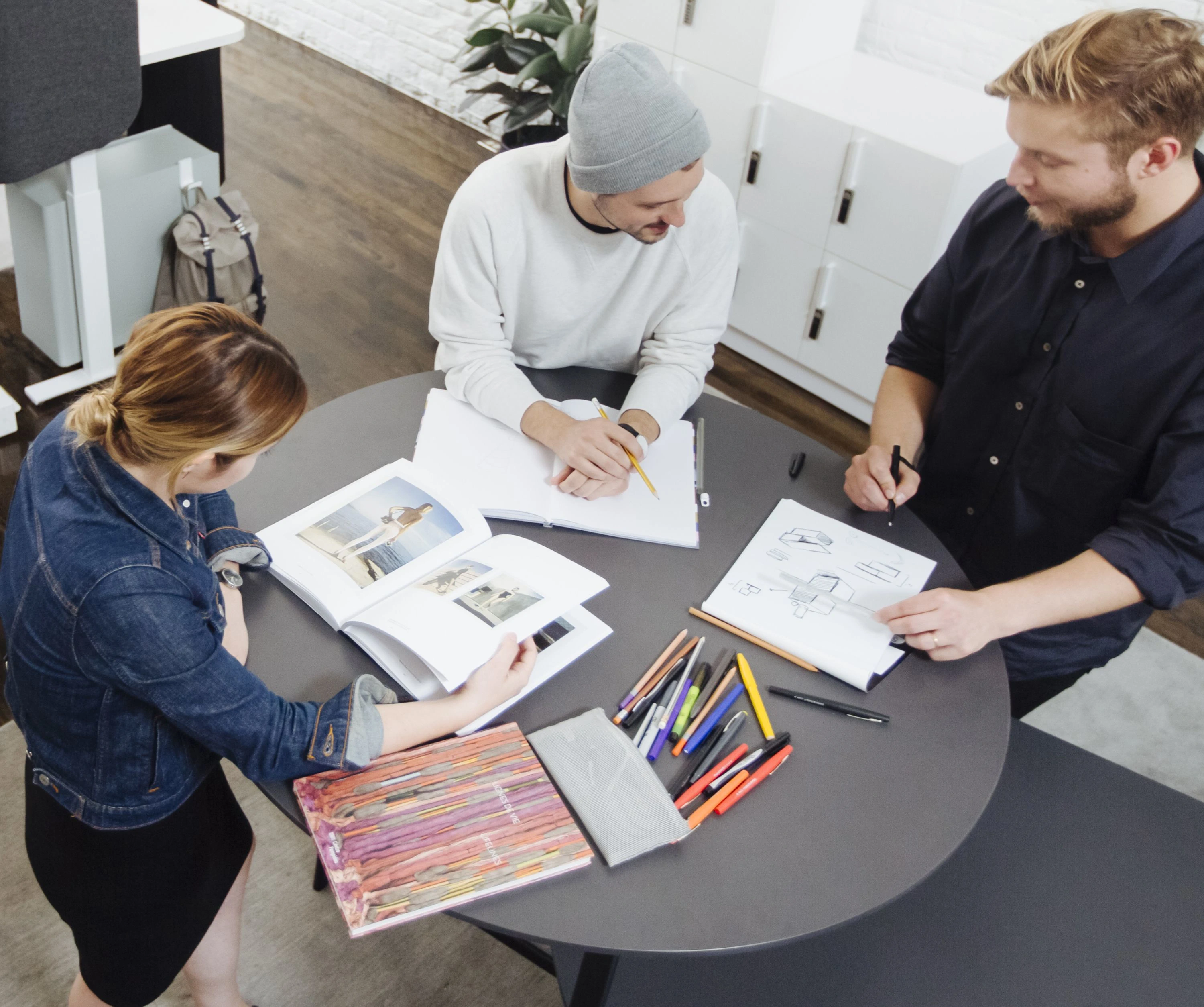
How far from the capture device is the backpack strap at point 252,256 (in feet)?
9.06

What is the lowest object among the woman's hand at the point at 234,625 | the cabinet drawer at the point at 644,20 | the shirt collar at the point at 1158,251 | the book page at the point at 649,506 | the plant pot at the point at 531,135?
the plant pot at the point at 531,135

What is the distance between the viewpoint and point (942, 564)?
147 centimetres

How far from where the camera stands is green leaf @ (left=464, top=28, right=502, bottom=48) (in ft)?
10.8

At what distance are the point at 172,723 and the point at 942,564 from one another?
3.22 feet

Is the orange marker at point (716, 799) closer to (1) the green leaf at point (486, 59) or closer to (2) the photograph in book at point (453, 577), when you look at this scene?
(2) the photograph in book at point (453, 577)

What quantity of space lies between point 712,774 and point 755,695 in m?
0.13

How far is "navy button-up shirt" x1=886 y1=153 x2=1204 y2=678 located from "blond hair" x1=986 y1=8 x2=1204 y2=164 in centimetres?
14

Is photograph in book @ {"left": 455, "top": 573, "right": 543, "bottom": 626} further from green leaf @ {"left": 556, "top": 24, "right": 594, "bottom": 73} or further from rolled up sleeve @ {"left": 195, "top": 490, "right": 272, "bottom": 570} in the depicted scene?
green leaf @ {"left": 556, "top": 24, "right": 594, "bottom": 73}

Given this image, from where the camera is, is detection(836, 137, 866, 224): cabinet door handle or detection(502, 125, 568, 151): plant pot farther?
detection(502, 125, 568, 151): plant pot

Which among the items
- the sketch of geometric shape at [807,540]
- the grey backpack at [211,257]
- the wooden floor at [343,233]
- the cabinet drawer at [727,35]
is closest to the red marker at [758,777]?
the sketch of geometric shape at [807,540]

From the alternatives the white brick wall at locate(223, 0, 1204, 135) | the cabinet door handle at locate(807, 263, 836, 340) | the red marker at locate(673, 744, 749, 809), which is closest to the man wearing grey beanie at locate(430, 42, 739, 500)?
the red marker at locate(673, 744, 749, 809)

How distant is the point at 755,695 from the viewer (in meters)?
1.22

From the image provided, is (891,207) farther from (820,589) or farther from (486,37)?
(820,589)

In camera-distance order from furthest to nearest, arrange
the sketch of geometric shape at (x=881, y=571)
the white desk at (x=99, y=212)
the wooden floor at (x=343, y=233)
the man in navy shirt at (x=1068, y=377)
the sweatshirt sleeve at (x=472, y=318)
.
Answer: the wooden floor at (x=343, y=233), the white desk at (x=99, y=212), the sweatshirt sleeve at (x=472, y=318), the sketch of geometric shape at (x=881, y=571), the man in navy shirt at (x=1068, y=377)
